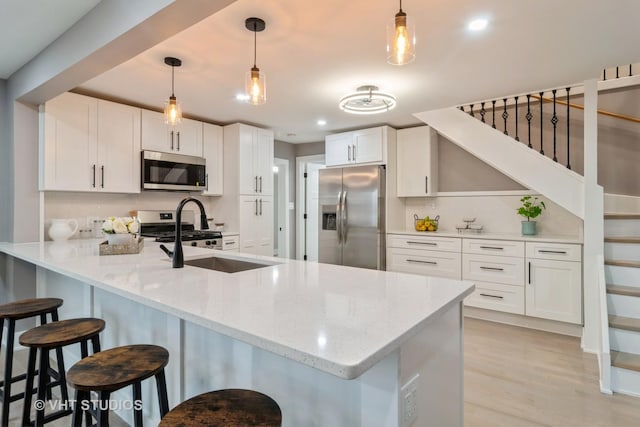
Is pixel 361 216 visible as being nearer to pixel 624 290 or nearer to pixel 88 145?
pixel 624 290

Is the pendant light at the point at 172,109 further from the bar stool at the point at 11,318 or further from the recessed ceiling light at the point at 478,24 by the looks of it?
the recessed ceiling light at the point at 478,24

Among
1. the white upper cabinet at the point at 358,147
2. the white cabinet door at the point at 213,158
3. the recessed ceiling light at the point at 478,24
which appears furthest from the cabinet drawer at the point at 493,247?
the white cabinet door at the point at 213,158

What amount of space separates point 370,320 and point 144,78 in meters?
3.09

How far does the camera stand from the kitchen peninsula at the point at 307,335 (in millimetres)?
924

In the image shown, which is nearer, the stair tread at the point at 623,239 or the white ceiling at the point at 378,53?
the white ceiling at the point at 378,53

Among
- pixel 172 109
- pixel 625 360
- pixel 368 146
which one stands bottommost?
pixel 625 360

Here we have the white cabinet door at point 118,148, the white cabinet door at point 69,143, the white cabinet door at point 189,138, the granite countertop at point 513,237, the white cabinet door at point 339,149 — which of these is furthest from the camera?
the white cabinet door at point 339,149

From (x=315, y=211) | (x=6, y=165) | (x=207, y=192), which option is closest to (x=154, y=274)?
(x=6, y=165)

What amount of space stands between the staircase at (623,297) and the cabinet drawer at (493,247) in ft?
2.47

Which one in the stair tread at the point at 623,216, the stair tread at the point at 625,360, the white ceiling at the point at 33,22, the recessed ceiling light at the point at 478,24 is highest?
the white ceiling at the point at 33,22

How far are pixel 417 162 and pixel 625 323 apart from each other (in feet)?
9.17

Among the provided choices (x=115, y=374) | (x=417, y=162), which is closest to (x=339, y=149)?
(x=417, y=162)

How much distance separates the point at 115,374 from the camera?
4.12ft

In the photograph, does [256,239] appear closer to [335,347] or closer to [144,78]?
[144,78]
